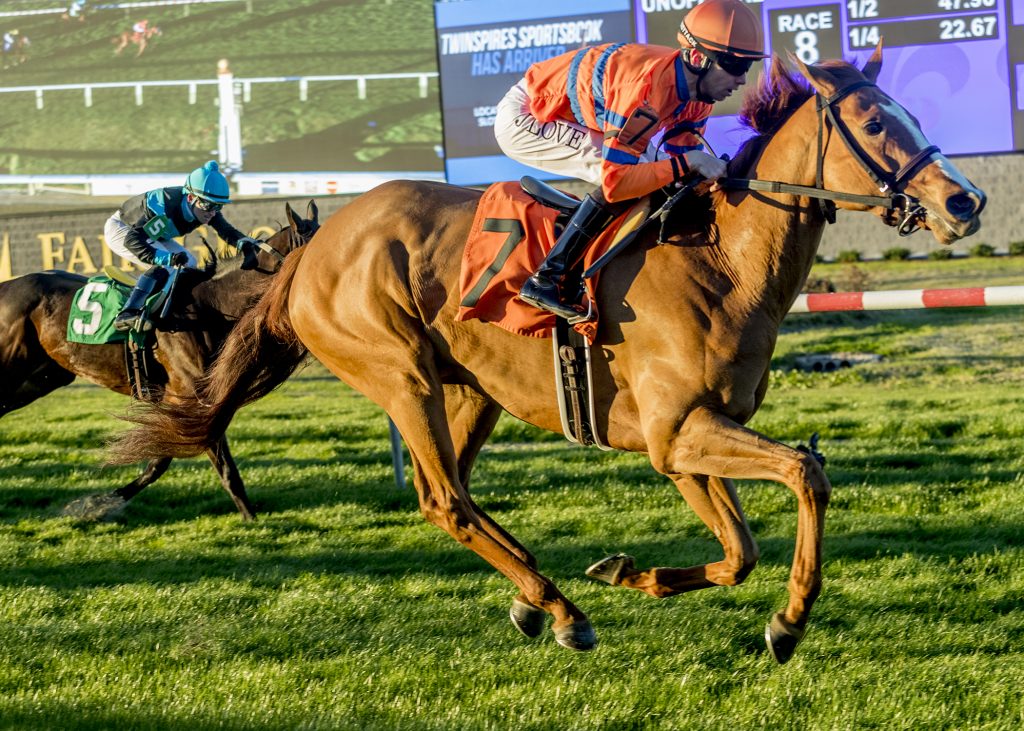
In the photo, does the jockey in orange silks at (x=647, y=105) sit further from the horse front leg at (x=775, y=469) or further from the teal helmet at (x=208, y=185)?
the teal helmet at (x=208, y=185)

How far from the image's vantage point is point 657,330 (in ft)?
11.8

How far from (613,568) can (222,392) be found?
166cm

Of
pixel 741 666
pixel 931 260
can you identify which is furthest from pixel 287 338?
pixel 931 260

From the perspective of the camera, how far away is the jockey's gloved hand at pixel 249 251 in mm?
6406

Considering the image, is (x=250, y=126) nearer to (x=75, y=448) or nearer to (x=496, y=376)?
(x=75, y=448)

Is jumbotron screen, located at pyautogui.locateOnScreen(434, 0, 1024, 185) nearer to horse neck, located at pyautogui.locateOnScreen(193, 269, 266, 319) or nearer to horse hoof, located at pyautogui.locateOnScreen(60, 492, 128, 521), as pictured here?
horse neck, located at pyautogui.locateOnScreen(193, 269, 266, 319)

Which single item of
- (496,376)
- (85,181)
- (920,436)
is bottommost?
(920,436)

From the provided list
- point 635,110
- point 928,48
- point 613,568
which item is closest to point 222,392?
point 613,568

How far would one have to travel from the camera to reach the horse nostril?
10.5 ft

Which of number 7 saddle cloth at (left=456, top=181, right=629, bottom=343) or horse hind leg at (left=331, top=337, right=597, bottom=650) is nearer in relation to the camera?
number 7 saddle cloth at (left=456, top=181, right=629, bottom=343)

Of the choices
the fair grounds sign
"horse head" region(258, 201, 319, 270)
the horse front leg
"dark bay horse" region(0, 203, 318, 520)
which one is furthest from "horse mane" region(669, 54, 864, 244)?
the fair grounds sign

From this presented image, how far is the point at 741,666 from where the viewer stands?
12.6ft

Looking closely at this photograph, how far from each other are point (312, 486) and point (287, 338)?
2.48m

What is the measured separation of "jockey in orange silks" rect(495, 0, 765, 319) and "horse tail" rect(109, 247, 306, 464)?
A: 121cm
